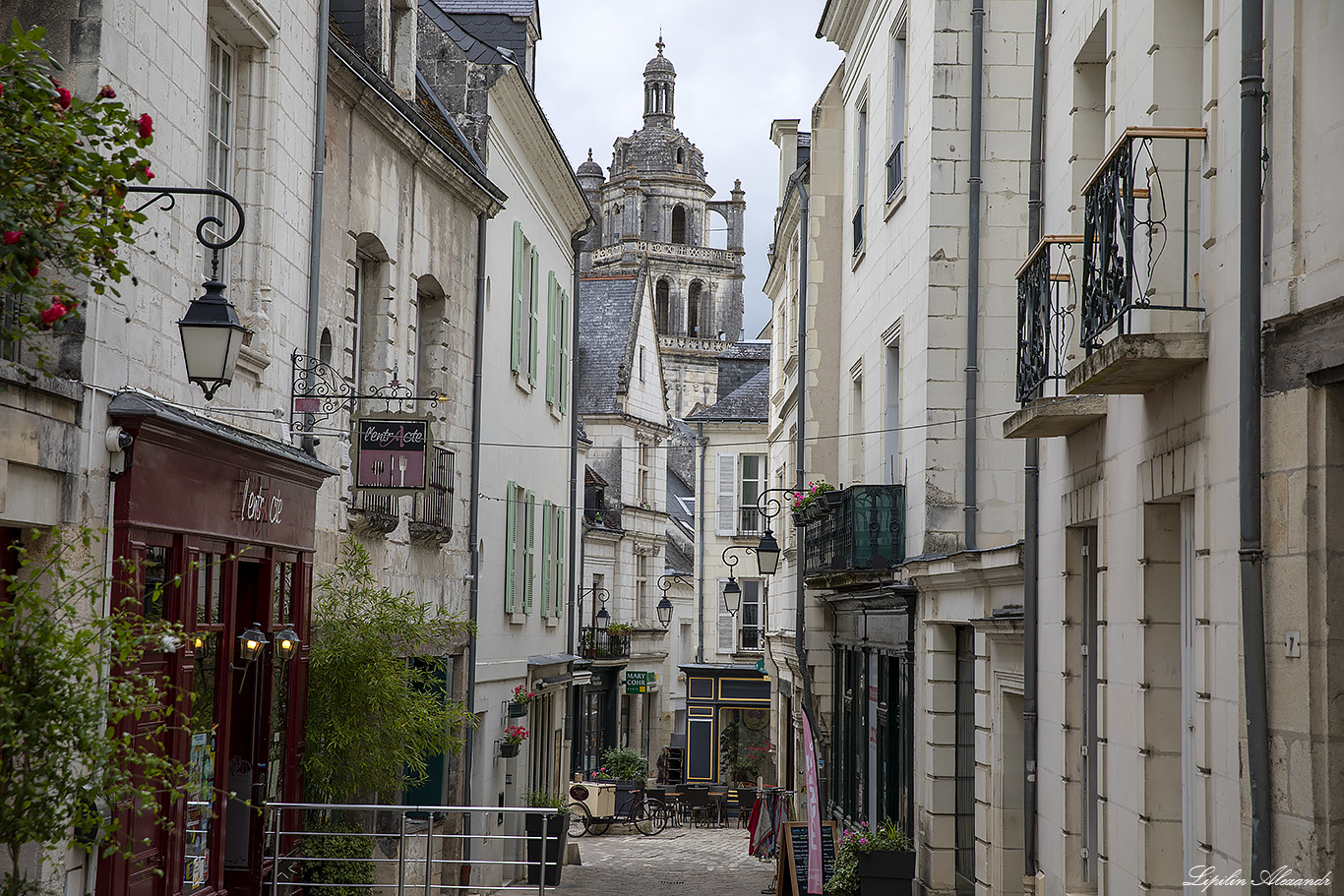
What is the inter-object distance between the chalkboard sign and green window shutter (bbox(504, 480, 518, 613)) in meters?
7.09

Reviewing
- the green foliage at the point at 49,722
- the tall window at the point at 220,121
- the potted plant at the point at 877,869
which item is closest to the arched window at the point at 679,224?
the potted plant at the point at 877,869

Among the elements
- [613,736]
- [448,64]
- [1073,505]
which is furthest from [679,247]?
[1073,505]

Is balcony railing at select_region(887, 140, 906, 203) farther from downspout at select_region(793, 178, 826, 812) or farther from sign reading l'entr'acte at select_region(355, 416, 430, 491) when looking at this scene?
sign reading l'entr'acte at select_region(355, 416, 430, 491)

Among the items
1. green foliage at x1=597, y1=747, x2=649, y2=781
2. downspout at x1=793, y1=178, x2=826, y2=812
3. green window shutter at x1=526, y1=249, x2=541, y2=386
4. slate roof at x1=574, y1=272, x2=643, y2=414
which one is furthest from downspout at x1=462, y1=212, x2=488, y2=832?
slate roof at x1=574, y1=272, x2=643, y2=414

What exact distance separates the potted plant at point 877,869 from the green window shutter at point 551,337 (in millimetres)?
11317

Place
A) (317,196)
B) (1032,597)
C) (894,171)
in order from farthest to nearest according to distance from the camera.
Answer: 1. (894,171)
2. (317,196)
3. (1032,597)

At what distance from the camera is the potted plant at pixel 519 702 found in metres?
20.1

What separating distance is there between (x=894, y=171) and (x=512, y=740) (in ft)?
30.1

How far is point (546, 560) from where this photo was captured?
2309 centimetres

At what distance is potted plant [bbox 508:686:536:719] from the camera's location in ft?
65.9

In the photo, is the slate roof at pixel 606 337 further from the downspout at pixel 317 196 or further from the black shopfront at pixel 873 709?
the downspout at pixel 317 196

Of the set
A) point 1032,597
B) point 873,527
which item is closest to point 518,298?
point 873,527

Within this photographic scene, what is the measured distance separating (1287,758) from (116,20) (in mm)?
6610

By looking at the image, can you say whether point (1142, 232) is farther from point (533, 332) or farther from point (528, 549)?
point (528, 549)
